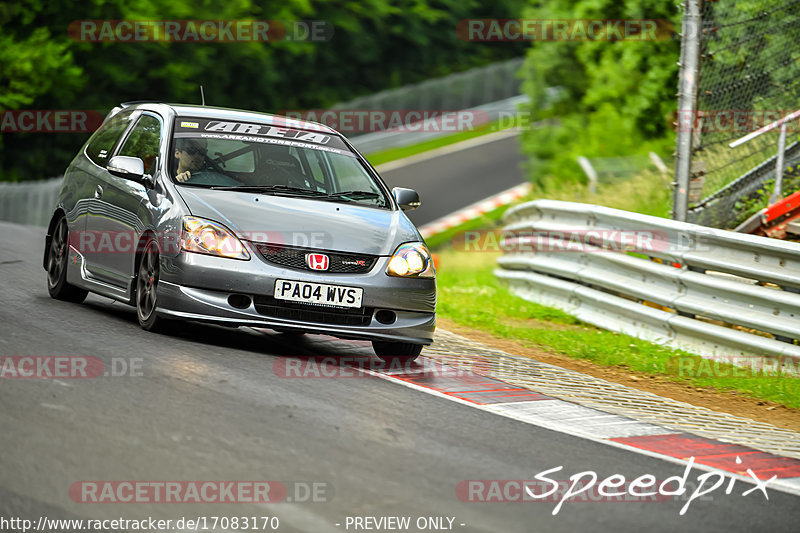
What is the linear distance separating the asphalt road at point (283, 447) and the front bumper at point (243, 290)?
261 millimetres

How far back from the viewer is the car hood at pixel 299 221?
327 inches

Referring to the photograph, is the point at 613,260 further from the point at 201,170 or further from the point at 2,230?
the point at 2,230

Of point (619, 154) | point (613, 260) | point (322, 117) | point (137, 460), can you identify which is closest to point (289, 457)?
point (137, 460)

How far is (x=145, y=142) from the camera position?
31.6 feet

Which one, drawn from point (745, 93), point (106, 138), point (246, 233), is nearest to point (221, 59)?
point (745, 93)

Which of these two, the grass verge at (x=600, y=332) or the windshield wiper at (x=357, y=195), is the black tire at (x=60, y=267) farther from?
the grass verge at (x=600, y=332)

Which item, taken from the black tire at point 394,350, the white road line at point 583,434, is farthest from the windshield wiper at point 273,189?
the white road line at point 583,434

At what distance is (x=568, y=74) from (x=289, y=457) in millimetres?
26654

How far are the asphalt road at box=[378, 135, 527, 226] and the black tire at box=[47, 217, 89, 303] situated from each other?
887 inches

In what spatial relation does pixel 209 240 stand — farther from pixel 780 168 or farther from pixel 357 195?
pixel 780 168

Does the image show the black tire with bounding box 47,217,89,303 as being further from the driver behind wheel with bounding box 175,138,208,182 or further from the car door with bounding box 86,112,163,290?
the driver behind wheel with bounding box 175,138,208,182

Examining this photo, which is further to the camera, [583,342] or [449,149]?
[449,149]

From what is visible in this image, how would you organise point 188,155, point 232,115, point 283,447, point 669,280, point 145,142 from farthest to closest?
point 669,280 → point 232,115 → point 145,142 → point 188,155 → point 283,447

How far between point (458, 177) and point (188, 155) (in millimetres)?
30730
